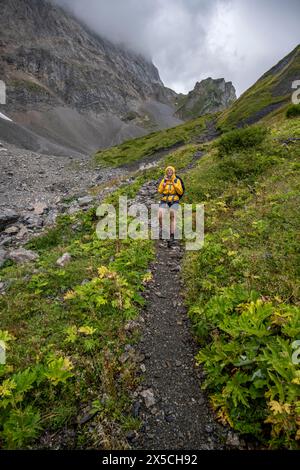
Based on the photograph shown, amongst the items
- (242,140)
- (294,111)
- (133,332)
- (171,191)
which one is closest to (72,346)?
(133,332)

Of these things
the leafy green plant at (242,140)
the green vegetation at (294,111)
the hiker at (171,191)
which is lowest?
the hiker at (171,191)

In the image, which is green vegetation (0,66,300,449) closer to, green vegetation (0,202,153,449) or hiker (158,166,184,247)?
green vegetation (0,202,153,449)

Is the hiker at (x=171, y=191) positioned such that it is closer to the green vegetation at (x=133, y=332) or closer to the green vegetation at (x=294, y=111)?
the green vegetation at (x=133, y=332)

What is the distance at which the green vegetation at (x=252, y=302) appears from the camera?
4250 millimetres

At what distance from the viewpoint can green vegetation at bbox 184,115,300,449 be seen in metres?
4.25

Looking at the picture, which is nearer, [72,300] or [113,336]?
[113,336]

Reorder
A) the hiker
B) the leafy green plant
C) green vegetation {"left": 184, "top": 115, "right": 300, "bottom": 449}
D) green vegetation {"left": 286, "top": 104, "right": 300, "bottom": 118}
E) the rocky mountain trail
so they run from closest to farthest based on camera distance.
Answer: green vegetation {"left": 184, "top": 115, "right": 300, "bottom": 449}
the rocky mountain trail
the hiker
the leafy green plant
green vegetation {"left": 286, "top": 104, "right": 300, "bottom": 118}

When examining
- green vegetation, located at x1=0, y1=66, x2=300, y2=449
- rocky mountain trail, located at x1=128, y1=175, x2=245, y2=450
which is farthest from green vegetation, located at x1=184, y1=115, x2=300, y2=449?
rocky mountain trail, located at x1=128, y1=175, x2=245, y2=450

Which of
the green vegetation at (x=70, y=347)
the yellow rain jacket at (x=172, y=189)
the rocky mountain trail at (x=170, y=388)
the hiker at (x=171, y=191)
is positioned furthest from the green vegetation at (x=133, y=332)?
the yellow rain jacket at (x=172, y=189)

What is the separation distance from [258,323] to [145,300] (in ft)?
10.3

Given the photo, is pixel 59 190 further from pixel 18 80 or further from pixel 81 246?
pixel 18 80

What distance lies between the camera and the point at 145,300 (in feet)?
25.0

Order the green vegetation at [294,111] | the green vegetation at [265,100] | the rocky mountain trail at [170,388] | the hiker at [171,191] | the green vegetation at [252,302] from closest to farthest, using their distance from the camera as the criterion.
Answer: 1. the green vegetation at [252,302]
2. the rocky mountain trail at [170,388]
3. the hiker at [171,191]
4. the green vegetation at [294,111]
5. the green vegetation at [265,100]
